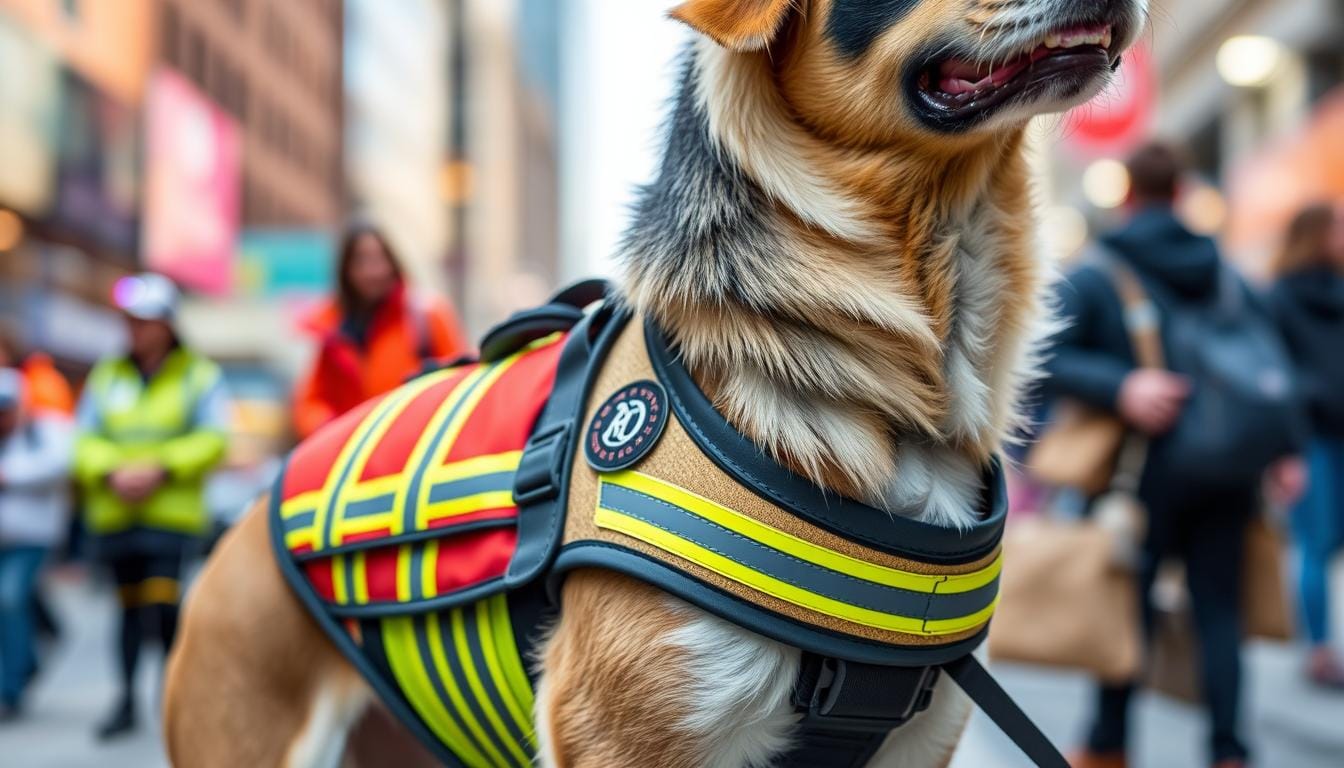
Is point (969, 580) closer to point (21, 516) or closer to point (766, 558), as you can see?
point (766, 558)

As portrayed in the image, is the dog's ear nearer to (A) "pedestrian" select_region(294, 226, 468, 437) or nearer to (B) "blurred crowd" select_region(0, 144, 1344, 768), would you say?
(B) "blurred crowd" select_region(0, 144, 1344, 768)

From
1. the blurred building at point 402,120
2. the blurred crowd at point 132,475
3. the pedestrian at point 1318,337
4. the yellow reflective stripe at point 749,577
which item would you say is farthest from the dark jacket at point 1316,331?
the blurred building at point 402,120

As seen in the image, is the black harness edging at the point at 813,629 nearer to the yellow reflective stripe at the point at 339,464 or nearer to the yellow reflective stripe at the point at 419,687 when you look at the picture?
the yellow reflective stripe at the point at 419,687

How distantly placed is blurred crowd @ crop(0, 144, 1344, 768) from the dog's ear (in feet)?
4.55

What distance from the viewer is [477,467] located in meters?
2.32

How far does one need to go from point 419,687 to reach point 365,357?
3.02 metres

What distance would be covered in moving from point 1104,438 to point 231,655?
10.7ft

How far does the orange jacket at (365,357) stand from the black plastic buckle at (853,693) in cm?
339

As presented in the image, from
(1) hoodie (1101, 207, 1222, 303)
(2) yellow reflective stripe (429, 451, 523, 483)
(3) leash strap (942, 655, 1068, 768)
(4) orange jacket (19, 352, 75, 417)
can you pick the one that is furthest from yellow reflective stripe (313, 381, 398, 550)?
(4) orange jacket (19, 352, 75, 417)

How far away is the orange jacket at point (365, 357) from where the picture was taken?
520cm

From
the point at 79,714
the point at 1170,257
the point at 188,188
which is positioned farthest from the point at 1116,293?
the point at 188,188

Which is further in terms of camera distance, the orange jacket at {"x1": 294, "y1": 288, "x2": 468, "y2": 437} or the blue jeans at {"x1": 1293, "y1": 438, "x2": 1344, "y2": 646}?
the blue jeans at {"x1": 1293, "y1": 438, "x2": 1344, "y2": 646}

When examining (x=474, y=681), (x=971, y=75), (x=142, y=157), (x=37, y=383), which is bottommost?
(x=142, y=157)

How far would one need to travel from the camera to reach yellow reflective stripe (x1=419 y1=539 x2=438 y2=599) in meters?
2.34
